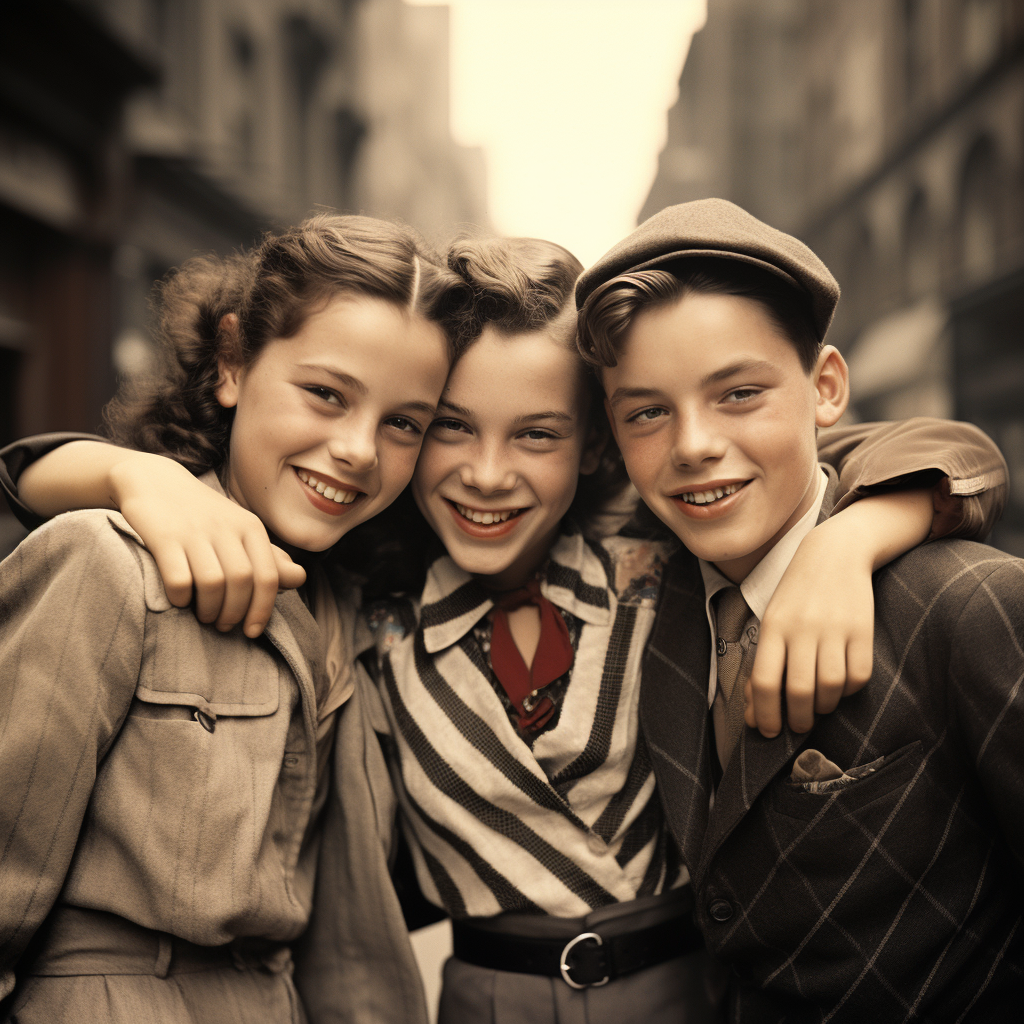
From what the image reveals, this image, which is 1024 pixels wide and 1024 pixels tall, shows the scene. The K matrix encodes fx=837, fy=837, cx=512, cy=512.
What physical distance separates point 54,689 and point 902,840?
4.03 feet

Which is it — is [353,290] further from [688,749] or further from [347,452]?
[688,749]

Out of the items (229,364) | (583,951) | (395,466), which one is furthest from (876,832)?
(229,364)

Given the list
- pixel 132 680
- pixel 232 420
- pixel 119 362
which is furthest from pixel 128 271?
pixel 132 680

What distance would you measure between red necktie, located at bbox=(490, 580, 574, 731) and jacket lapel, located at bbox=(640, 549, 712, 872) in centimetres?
16

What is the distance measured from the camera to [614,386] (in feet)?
4.69

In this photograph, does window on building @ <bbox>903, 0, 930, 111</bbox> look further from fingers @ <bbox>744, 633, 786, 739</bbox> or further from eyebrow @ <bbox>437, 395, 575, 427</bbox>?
fingers @ <bbox>744, 633, 786, 739</bbox>

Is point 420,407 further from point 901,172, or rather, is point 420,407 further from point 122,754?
point 901,172

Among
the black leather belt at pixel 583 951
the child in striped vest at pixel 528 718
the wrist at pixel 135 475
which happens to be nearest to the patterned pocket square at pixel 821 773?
the child in striped vest at pixel 528 718

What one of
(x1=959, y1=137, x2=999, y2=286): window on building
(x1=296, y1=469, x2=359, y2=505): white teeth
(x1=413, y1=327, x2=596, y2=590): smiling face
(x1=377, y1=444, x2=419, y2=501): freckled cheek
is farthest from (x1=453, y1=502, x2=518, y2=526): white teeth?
(x1=959, y1=137, x2=999, y2=286): window on building

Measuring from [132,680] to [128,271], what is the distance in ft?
21.0

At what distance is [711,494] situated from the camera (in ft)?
4.54

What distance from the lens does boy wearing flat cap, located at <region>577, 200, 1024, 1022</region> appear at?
1212 millimetres

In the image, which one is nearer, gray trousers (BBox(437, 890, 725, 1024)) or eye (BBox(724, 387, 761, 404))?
eye (BBox(724, 387, 761, 404))

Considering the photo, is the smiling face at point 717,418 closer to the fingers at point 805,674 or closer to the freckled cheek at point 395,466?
the fingers at point 805,674
